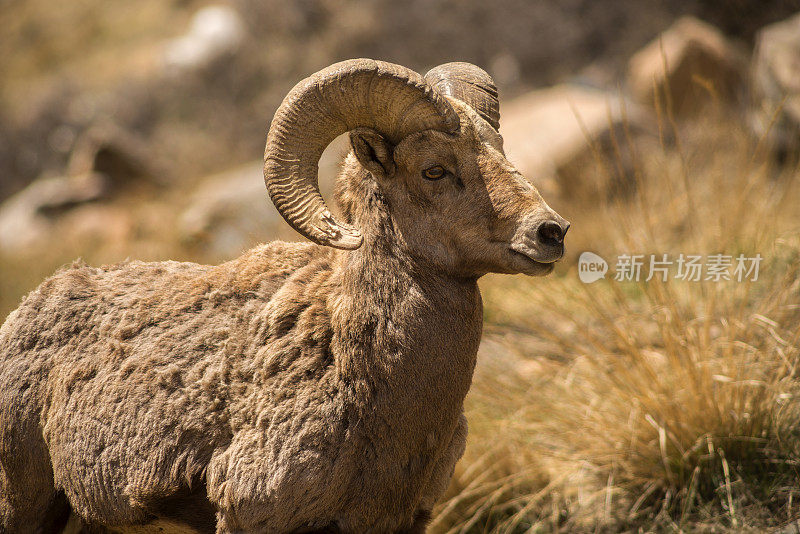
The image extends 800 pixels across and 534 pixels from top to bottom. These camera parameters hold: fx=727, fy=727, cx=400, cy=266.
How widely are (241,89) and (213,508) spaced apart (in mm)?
17287

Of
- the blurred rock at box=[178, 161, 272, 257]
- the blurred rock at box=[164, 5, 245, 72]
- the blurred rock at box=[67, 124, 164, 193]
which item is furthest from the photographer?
the blurred rock at box=[164, 5, 245, 72]

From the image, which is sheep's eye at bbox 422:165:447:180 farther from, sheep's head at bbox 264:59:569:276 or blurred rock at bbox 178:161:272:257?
blurred rock at bbox 178:161:272:257

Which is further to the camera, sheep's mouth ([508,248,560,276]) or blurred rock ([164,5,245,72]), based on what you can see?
blurred rock ([164,5,245,72])

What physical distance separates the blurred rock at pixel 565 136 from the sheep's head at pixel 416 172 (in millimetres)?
4697

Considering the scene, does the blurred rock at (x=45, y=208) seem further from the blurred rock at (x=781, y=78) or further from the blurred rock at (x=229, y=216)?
the blurred rock at (x=781, y=78)

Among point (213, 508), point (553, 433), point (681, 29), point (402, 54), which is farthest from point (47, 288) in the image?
point (402, 54)

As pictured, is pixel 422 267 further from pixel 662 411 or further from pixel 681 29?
pixel 681 29

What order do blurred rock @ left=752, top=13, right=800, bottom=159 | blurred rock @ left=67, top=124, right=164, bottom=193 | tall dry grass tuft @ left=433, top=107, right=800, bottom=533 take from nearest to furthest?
tall dry grass tuft @ left=433, top=107, right=800, bottom=533 → blurred rock @ left=752, top=13, right=800, bottom=159 → blurred rock @ left=67, top=124, right=164, bottom=193

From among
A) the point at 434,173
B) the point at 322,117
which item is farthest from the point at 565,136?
the point at 322,117

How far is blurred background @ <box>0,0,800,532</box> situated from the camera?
13.8 feet

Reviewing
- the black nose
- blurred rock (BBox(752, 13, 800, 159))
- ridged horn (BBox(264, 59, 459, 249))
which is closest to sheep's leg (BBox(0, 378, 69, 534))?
ridged horn (BBox(264, 59, 459, 249))

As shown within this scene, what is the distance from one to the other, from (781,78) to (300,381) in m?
7.78

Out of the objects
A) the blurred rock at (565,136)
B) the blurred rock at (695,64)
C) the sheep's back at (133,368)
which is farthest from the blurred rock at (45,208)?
the sheep's back at (133,368)

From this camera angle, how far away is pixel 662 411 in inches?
164
